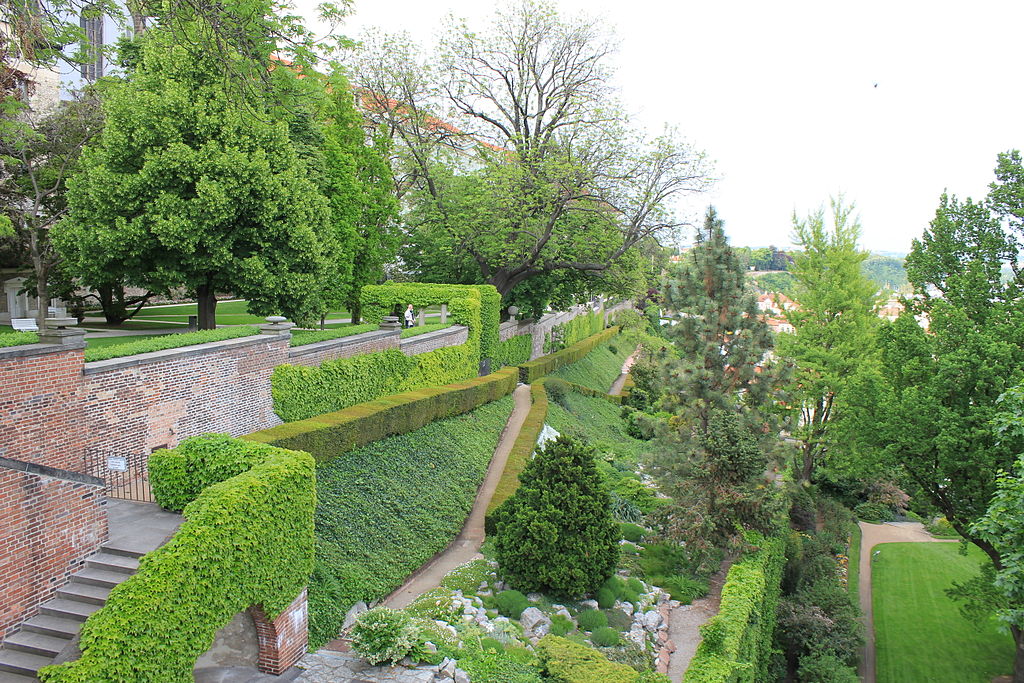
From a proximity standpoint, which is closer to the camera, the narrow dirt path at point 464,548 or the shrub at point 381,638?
the shrub at point 381,638

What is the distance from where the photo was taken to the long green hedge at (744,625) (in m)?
10.6

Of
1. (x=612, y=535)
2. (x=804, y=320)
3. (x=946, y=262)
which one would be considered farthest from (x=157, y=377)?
(x=804, y=320)

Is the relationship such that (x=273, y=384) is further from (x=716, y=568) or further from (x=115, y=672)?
(x=716, y=568)

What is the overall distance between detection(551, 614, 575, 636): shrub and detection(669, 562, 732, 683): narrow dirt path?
1.81m

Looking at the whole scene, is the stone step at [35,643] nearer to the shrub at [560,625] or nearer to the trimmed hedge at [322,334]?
the shrub at [560,625]

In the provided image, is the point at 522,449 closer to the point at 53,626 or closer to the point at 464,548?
the point at 464,548

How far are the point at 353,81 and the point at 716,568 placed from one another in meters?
24.3

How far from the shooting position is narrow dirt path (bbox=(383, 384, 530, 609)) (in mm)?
13508

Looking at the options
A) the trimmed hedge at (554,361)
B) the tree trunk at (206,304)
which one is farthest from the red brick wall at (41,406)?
the trimmed hedge at (554,361)

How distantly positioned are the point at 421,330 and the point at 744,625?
1350 centimetres

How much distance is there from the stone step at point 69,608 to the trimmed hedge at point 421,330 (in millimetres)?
12661

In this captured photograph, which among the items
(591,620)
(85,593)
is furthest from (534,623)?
(85,593)

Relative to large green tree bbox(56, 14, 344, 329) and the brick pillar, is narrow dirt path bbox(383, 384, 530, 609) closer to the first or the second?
the brick pillar

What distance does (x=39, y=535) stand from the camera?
8.37 meters
